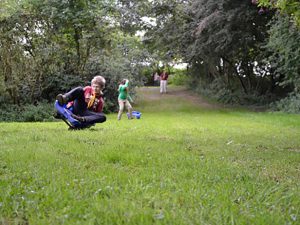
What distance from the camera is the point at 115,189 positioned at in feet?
10.8

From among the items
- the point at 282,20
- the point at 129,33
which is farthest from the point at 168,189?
the point at 129,33

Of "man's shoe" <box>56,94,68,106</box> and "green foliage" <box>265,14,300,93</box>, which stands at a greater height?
"green foliage" <box>265,14,300,93</box>

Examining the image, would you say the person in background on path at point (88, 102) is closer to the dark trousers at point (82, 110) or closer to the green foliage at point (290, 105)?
the dark trousers at point (82, 110)

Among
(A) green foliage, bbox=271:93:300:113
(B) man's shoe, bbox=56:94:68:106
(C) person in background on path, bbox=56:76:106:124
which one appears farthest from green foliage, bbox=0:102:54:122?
(A) green foliage, bbox=271:93:300:113

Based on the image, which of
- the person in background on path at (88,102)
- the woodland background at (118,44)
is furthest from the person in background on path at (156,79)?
the person in background on path at (88,102)

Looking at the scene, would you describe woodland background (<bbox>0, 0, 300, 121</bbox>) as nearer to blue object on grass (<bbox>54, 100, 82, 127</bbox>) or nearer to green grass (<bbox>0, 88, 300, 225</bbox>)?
blue object on grass (<bbox>54, 100, 82, 127</bbox>)

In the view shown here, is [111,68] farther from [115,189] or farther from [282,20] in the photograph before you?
[115,189]

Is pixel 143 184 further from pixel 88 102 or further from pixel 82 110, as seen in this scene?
pixel 88 102

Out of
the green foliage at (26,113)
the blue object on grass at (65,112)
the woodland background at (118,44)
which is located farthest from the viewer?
the woodland background at (118,44)

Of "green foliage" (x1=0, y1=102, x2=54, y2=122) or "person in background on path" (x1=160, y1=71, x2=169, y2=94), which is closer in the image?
"green foliage" (x1=0, y1=102, x2=54, y2=122)

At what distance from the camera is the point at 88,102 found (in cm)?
886

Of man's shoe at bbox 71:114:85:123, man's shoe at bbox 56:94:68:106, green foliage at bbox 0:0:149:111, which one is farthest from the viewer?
green foliage at bbox 0:0:149:111

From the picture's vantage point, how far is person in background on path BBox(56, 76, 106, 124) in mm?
8391

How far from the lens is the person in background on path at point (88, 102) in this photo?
8.39 metres
